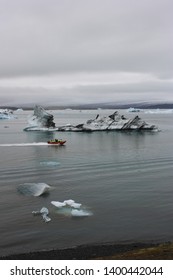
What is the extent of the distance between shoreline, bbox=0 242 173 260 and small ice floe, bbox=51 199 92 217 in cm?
552

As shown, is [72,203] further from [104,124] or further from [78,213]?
[104,124]

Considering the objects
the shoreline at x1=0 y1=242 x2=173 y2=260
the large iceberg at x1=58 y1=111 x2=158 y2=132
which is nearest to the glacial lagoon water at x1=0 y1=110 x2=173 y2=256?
the shoreline at x1=0 y1=242 x2=173 y2=260

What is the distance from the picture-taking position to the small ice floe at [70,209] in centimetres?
2675

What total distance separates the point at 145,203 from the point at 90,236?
26.5 feet

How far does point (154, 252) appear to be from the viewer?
A: 17453 mm

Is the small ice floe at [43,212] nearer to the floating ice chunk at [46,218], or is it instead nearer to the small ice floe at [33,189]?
the floating ice chunk at [46,218]

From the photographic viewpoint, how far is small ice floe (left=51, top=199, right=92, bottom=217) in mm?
26750

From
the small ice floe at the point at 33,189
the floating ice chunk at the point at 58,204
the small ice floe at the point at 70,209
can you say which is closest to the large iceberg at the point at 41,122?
the small ice floe at the point at 33,189

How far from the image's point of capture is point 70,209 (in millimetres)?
27719

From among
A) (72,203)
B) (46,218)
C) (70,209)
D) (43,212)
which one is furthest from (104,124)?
(46,218)

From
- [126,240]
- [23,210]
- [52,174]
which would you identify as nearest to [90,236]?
[126,240]

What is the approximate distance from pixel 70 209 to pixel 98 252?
26.1 ft

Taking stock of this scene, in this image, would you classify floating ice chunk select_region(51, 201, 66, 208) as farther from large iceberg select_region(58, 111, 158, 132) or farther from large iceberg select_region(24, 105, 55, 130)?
large iceberg select_region(24, 105, 55, 130)

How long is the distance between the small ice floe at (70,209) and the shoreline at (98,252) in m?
5.52
